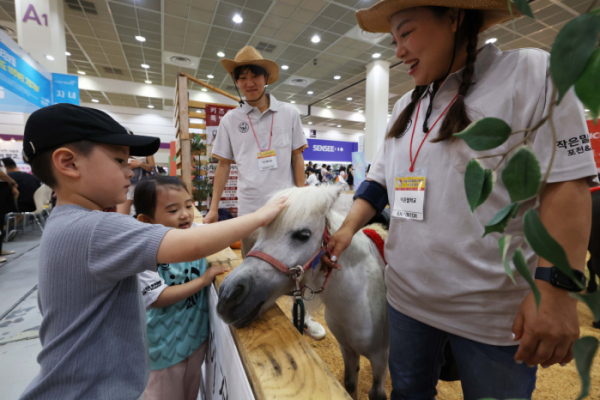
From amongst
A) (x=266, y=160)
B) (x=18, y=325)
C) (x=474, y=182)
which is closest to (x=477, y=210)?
(x=474, y=182)

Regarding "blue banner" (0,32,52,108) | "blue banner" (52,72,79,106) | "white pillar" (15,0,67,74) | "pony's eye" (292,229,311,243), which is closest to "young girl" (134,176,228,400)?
"pony's eye" (292,229,311,243)

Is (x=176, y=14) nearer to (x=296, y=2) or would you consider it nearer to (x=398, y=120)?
(x=296, y=2)

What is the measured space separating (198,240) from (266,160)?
1458 mm

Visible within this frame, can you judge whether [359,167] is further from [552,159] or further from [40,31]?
[552,159]

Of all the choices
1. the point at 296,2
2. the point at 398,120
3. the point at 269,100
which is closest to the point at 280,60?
the point at 296,2

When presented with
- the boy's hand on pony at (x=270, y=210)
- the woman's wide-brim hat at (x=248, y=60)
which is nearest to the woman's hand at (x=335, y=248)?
the boy's hand on pony at (x=270, y=210)

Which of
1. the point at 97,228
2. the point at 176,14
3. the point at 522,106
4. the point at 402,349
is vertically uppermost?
the point at 176,14

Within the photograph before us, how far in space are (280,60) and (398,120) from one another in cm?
865

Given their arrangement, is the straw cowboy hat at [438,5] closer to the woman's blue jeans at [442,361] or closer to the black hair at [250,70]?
the woman's blue jeans at [442,361]

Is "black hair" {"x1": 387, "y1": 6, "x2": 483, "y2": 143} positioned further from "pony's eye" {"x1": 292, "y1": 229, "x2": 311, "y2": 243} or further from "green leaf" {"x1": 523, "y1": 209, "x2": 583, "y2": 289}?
"green leaf" {"x1": 523, "y1": 209, "x2": 583, "y2": 289}

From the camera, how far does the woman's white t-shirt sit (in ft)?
2.23

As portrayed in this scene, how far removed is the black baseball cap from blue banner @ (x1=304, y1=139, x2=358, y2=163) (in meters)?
13.2

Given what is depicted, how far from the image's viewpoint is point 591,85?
21 cm

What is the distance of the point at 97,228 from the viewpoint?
714mm
